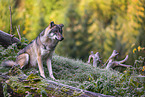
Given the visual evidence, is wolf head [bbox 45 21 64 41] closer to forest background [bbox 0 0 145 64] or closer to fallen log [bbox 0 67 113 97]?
fallen log [bbox 0 67 113 97]

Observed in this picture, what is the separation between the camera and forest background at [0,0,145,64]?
7457 mm

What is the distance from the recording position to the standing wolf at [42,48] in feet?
13.7

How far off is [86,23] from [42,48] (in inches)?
460

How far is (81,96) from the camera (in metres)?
2.67

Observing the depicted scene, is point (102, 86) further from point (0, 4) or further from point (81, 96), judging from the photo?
point (0, 4)

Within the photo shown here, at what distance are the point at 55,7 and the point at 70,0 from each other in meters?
2.85

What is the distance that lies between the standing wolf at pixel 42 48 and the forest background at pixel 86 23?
2708mm

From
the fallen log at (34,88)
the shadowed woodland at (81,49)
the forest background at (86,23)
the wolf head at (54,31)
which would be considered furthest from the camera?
the forest background at (86,23)

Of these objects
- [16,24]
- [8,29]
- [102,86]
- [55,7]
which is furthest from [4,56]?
[55,7]

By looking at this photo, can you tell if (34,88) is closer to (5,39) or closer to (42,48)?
(42,48)

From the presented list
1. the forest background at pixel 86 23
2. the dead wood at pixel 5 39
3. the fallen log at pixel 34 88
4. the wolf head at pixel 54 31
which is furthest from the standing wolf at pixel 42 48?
the forest background at pixel 86 23

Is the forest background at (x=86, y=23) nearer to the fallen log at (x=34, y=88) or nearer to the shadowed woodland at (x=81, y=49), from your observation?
the shadowed woodland at (x=81, y=49)

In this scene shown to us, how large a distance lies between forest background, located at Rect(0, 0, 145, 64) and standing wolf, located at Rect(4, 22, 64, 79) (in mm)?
2708

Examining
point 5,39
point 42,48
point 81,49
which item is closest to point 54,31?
point 42,48
